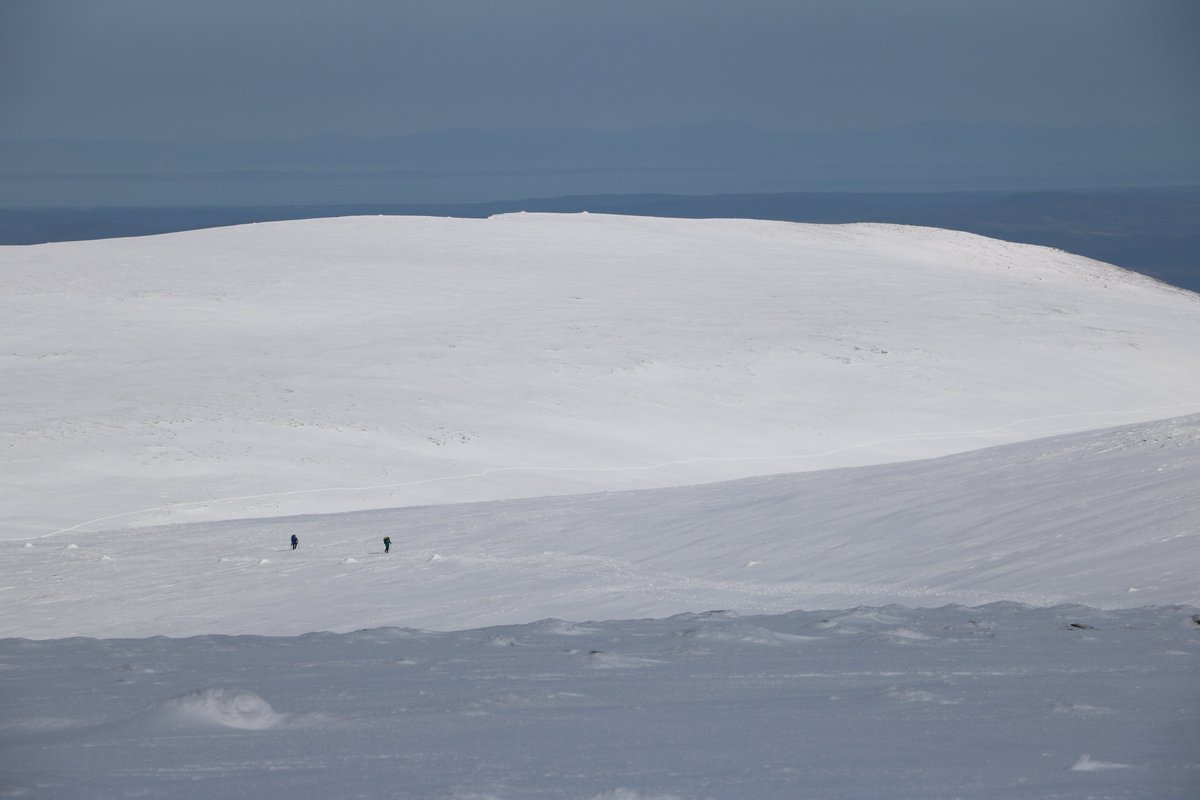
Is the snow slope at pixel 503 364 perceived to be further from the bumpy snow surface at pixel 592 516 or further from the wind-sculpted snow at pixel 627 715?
the wind-sculpted snow at pixel 627 715

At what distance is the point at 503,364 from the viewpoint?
27.0 m

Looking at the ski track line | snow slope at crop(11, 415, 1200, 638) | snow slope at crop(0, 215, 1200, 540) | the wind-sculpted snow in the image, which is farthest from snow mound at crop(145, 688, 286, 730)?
snow slope at crop(0, 215, 1200, 540)

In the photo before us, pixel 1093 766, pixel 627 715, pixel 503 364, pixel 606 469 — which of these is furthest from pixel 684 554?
pixel 503 364

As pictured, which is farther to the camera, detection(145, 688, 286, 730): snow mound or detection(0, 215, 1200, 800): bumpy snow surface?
detection(145, 688, 286, 730): snow mound

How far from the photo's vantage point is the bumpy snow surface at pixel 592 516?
463 centimetres

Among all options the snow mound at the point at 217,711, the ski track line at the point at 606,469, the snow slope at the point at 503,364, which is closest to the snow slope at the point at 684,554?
the ski track line at the point at 606,469

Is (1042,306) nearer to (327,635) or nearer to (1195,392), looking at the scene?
(1195,392)

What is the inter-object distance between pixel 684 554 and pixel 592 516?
2962mm

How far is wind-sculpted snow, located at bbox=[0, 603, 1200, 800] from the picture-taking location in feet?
13.6

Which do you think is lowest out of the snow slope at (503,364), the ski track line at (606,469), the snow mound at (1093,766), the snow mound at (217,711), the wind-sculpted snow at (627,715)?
the snow mound at (1093,766)

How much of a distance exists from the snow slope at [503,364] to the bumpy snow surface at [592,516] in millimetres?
135

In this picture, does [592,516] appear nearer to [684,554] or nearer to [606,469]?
[684,554]

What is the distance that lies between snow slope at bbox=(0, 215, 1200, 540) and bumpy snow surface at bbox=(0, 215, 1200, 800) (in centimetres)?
13

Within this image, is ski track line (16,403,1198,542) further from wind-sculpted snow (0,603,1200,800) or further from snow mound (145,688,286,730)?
snow mound (145,688,286,730)
